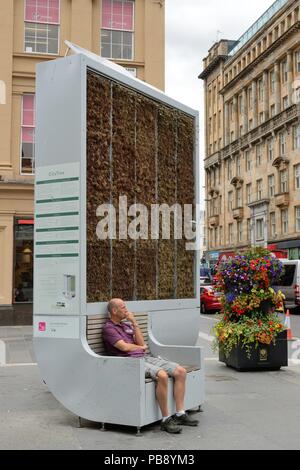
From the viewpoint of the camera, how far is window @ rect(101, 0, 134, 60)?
21.3m

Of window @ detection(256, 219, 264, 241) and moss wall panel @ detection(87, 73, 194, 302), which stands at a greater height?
window @ detection(256, 219, 264, 241)

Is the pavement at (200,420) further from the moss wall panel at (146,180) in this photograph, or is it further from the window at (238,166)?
the window at (238,166)

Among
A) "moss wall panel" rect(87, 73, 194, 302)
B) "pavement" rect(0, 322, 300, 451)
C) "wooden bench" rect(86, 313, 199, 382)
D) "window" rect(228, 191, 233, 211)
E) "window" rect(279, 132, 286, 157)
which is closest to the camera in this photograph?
"pavement" rect(0, 322, 300, 451)

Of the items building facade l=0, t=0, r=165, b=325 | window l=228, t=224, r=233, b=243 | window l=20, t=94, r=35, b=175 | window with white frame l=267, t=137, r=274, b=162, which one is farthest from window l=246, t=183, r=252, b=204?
window l=20, t=94, r=35, b=175

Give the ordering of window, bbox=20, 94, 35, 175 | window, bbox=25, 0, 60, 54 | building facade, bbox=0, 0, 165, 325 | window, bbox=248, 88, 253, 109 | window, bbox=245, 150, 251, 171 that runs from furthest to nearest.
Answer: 1. window, bbox=248, 88, 253, 109
2. window, bbox=245, 150, 251, 171
3. window, bbox=25, 0, 60, 54
4. window, bbox=20, 94, 35, 175
5. building facade, bbox=0, 0, 165, 325

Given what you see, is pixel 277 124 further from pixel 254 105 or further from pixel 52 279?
pixel 52 279

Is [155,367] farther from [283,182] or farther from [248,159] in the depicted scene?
[248,159]

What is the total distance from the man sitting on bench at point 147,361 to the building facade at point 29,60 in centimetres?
1311

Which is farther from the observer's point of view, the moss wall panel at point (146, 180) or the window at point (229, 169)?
the window at point (229, 169)

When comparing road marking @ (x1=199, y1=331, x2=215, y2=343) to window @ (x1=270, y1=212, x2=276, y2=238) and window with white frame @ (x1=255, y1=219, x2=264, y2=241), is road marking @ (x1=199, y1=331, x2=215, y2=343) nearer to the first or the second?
window @ (x1=270, y1=212, x2=276, y2=238)

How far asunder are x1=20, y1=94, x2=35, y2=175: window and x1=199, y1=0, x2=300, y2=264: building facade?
914 inches

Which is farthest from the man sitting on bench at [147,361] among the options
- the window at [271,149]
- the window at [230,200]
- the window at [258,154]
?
the window at [230,200]

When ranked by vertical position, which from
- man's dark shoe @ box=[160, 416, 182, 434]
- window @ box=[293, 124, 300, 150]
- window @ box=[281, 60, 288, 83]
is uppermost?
window @ box=[281, 60, 288, 83]

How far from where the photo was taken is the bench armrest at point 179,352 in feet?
24.8
